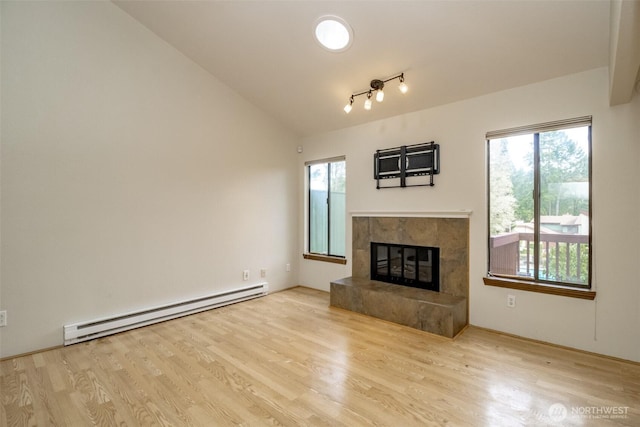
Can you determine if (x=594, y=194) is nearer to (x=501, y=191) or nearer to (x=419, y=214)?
(x=501, y=191)

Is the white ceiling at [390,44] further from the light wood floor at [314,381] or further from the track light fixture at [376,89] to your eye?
the light wood floor at [314,381]

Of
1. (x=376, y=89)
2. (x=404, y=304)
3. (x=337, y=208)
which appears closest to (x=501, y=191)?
(x=404, y=304)

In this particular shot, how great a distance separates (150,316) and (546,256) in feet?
13.5

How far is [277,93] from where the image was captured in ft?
13.2

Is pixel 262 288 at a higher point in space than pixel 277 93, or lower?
lower

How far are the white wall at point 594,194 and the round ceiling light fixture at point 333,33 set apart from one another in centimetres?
109

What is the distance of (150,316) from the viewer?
133 inches

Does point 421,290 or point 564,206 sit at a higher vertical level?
point 564,206

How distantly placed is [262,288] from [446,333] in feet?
8.45

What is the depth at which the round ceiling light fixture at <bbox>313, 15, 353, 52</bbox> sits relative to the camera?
109 inches

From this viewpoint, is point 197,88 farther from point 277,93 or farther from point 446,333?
point 446,333

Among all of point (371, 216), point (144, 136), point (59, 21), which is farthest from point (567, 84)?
point (59, 21)

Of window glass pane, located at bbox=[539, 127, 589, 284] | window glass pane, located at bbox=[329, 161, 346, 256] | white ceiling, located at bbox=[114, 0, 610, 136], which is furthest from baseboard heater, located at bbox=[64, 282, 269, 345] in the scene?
window glass pane, located at bbox=[539, 127, 589, 284]

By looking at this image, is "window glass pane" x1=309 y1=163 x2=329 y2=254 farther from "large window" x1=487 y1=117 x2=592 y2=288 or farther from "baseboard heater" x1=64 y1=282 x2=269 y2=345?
"large window" x1=487 y1=117 x2=592 y2=288
